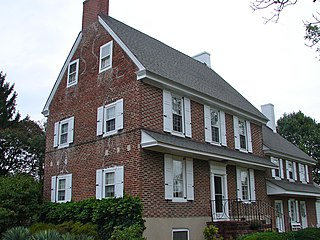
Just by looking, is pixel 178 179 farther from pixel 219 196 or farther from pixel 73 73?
pixel 73 73

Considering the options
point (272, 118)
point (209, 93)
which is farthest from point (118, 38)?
point (272, 118)

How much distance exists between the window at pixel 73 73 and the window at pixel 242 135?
8.51m

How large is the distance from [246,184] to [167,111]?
699 cm

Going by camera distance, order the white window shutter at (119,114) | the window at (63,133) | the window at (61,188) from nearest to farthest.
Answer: the white window shutter at (119,114)
the window at (61,188)
the window at (63,133)

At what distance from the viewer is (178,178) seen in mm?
14844

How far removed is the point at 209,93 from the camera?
1758 cm

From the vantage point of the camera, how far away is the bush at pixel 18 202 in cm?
1487

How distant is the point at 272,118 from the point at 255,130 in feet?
27.2

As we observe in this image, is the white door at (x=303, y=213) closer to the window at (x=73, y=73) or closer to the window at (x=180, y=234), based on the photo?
the window at (x=180, y=234)

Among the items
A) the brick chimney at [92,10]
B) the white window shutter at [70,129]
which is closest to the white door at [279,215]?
the white window shutter at [70,129]

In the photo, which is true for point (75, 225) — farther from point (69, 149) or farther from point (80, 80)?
point (80, 80)

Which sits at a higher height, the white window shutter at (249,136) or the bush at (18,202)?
the white window shutter at (249,136)

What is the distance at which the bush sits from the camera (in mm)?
14867

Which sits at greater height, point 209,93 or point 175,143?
point 209,93
